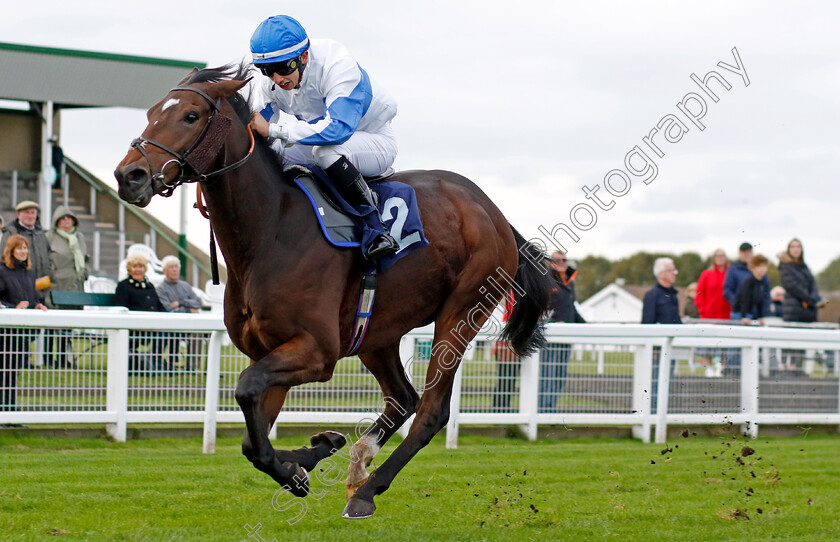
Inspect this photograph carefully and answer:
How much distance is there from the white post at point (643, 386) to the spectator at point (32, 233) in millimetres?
4868

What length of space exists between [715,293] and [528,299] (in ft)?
→ 19.1

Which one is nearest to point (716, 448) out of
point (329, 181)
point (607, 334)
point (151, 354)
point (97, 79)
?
point (607, 334)

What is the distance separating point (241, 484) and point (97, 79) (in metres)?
11.4

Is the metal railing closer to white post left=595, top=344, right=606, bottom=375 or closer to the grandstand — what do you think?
white post left=595, top=344, right=606, bottom=375

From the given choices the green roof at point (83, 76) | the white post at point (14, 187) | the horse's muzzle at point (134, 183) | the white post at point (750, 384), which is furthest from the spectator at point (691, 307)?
the white post at point (14, 187)

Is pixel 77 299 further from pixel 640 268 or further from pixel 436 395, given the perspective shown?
pixel 640 268

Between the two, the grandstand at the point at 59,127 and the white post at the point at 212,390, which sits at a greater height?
the grandstand at the point at 59,127

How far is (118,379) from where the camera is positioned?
22.3 feet

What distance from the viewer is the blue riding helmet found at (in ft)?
13.2

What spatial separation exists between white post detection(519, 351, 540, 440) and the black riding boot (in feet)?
12.3

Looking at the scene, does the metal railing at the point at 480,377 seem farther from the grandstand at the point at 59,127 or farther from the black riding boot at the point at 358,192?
the grandstand at the point at 59,127

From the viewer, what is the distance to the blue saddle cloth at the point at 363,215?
4.23 meters

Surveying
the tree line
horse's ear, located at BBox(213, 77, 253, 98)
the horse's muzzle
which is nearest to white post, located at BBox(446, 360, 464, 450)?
horse's ear, located at BBox(213, 77, 253, 98)

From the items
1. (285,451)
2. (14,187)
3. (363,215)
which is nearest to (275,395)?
(285,451)
